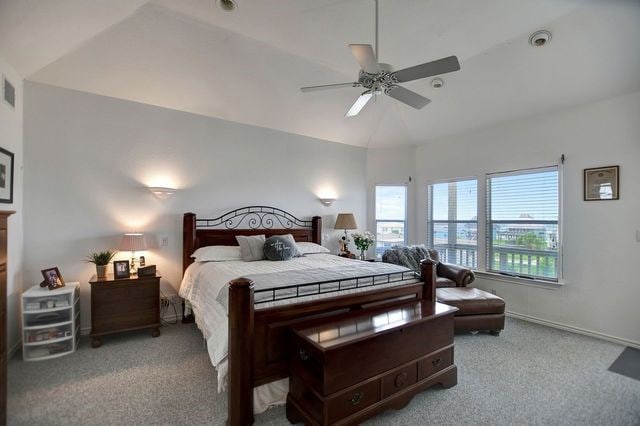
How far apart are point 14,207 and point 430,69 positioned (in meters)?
4.12

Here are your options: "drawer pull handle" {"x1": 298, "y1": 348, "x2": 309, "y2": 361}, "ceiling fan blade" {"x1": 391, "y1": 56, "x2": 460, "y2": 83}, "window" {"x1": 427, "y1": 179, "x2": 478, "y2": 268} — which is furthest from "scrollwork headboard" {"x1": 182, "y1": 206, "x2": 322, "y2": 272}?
"ceiling fan blade" {"x1": 391, "y1": 56, "x2": 460, "y2": 83}

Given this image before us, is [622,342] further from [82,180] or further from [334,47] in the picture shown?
[82,180]

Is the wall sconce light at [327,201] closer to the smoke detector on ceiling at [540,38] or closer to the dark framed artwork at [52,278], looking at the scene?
the smoke detector on ceiling at [540,38]

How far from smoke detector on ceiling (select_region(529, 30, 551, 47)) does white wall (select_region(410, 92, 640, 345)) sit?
4.08ft

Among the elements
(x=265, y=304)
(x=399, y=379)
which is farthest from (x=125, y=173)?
(x=399, y=379)

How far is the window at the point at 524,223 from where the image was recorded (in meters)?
4.04

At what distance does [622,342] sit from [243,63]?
550 cm

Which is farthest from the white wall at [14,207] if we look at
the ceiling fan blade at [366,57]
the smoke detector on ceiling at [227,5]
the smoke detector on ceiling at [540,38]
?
Answer: the smoke detector on ceiling at [540,38]

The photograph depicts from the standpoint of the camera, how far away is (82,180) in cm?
344

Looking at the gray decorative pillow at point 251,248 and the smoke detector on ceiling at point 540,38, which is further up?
the smoke detector on ceiling at point 540,38

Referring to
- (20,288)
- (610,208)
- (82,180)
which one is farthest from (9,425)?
(610,208)

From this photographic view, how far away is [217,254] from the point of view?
3.72 metres

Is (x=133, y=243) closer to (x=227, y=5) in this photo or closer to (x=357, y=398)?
(x=227, y=5)

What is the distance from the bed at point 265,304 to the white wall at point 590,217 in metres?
2.34
